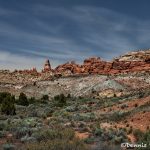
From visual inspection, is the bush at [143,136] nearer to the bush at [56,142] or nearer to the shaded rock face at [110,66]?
the bush at [56,142]

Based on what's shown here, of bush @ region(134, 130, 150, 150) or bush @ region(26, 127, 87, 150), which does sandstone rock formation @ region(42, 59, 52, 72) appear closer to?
bush @ region(134, 130, 150, 150)

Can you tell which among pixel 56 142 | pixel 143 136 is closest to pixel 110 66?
pixel 143 136

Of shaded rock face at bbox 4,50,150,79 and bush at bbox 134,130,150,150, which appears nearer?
bush at bbox 134,130,150,150

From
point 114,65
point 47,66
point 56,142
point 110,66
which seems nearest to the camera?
point 56,142

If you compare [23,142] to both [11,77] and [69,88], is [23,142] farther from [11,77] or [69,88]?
[11,77]


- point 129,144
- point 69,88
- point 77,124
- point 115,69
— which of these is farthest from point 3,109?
point 115,69

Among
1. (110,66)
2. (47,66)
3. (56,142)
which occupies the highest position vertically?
(47,66)

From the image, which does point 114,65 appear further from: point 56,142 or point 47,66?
point 56,142

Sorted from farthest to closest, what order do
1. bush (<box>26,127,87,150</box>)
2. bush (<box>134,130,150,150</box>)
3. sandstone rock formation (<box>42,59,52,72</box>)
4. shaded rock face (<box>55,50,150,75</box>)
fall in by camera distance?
sandstone rock formation (<box>42,59,52,72</box>)
shaded rock face (<box>55,50,150,75</box>)
bush (<box>134,130,150,150</box>)
bush (<box>26,127,87,150</box>)

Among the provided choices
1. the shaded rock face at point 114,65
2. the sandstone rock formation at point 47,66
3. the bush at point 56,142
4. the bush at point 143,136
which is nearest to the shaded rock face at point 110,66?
the shaded rock face at point 114,65

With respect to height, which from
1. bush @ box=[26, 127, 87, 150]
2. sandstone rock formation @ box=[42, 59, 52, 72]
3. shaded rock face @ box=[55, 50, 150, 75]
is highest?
sandstone rock formation @ box=[42, 59, 52, 72]

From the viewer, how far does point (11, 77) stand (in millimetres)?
126188

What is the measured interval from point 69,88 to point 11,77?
42.5 m

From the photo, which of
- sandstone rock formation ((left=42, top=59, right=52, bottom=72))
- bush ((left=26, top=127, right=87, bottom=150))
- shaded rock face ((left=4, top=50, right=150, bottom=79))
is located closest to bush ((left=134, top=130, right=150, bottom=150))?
bush ((left=26, top=127, right=87, bottom=150))
